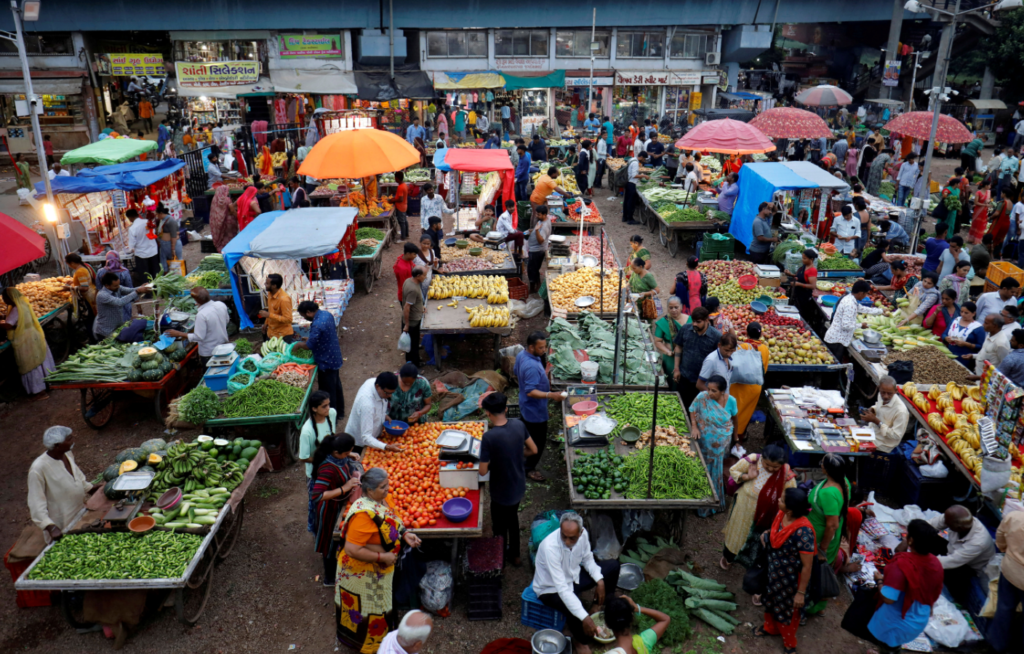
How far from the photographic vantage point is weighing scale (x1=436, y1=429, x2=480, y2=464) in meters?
6.43

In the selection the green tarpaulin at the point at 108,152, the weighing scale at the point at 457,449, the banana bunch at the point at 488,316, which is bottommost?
the weighing scale at the point at 457,449

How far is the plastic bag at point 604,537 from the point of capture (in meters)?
6.58

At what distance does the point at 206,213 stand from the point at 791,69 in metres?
36.4

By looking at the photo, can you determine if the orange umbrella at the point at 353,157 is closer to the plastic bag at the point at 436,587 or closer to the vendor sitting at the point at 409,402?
the vendor sitting at the point at 409,402

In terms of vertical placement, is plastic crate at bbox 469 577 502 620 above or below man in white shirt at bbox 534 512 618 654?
below

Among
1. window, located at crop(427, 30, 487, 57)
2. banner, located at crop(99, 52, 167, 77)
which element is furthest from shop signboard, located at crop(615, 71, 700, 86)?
banner, located at crop(99, 52, 167, 77)

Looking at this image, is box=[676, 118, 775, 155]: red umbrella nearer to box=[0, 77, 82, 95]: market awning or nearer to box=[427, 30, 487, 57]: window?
box=[427, 30, 487, 57]: window

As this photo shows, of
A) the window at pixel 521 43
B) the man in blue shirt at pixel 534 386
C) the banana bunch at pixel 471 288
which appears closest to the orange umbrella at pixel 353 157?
the banana bunch at pixel 471 288

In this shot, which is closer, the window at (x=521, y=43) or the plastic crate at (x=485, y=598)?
the plastic crate at (x=485, y=598)

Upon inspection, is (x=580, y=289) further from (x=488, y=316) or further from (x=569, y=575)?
(x=569, y=575)

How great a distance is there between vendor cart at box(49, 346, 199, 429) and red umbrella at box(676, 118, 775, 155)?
11.0 m

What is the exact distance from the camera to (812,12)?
3156 centimetres

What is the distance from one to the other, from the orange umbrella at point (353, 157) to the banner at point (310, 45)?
59.0 ft

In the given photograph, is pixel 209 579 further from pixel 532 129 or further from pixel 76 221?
pixel 532 129
